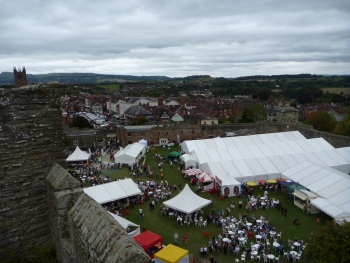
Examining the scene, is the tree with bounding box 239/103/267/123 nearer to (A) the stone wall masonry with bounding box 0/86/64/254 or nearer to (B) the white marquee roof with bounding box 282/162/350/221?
(B) the white marquee roof with bounding box 282/162/350/221

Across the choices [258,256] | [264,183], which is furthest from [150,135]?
[258,256]

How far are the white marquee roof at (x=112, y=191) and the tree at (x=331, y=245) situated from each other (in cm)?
1014

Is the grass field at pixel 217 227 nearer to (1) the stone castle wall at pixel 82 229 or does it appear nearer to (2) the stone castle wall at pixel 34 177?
(2) the stone castle wall at pixel 34 177

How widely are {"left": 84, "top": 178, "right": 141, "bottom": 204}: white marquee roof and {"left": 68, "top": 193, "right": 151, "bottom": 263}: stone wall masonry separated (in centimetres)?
1307

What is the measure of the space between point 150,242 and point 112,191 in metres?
5.94

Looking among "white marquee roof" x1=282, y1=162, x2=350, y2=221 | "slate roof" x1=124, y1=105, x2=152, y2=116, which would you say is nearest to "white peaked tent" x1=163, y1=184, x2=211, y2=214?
"white marquee roof" x1=282, y1=162, x2=350, y2=221

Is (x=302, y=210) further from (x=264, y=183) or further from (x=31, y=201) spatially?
(x=31, y=201)

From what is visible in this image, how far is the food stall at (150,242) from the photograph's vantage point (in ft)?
38.4

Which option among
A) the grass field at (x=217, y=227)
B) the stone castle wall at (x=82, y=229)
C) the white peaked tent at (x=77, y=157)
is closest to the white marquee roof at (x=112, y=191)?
the grass field at (x=217, y=227)

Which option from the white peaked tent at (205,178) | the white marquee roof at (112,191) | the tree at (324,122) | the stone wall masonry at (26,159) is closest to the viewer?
the stone wall masonry at (26,159)

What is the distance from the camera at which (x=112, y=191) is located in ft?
56.0

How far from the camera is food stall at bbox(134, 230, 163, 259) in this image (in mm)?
11703

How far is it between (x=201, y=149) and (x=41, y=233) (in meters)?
20.5

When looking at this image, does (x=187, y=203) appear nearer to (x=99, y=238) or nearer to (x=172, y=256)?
(x=172, y=256)
